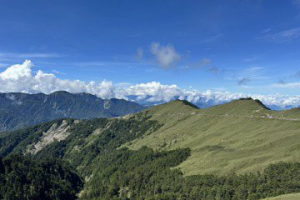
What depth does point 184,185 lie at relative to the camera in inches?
6836

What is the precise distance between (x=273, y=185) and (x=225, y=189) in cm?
2777

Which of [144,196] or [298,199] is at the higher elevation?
[298,199]

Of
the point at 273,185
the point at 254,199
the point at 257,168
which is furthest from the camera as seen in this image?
the point at 257,168

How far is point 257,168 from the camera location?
152500mm

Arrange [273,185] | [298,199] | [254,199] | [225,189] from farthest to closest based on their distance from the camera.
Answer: [225,189] → [273,185] → [254,199] → [298,199]

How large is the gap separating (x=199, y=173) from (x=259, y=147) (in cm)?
5885

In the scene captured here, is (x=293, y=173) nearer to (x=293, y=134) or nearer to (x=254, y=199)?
(x=254, y=199)

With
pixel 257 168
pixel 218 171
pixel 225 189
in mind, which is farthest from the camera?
pixel 218 171

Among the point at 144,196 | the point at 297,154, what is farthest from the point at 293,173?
the point at 144,196

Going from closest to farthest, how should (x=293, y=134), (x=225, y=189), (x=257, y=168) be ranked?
(x=225, y=189)
(x=257, y=168)
(x=293, y=134)

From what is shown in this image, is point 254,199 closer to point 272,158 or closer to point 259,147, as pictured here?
point 272,158

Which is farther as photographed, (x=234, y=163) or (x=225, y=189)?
(x=234, y=163)

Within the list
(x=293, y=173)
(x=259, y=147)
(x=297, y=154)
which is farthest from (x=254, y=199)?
(x=259, y=147)

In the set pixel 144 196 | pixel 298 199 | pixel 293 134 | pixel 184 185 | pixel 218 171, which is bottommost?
pixel 144 196
